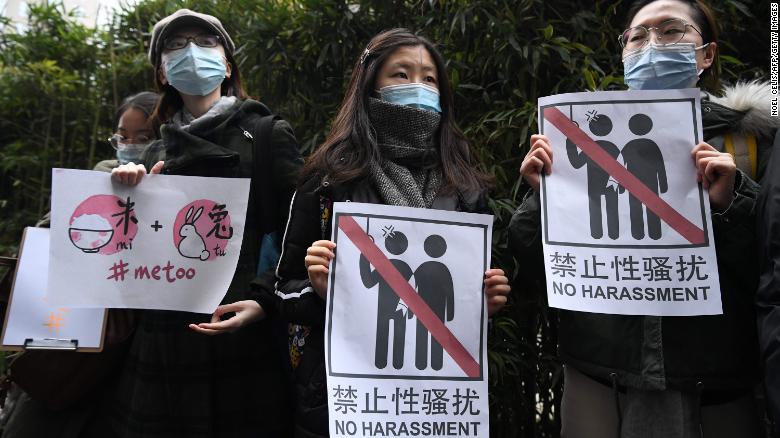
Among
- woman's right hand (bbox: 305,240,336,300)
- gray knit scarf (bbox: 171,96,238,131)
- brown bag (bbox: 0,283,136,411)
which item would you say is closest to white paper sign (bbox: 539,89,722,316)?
woman's right hand (bbox: 305,240,336,300)

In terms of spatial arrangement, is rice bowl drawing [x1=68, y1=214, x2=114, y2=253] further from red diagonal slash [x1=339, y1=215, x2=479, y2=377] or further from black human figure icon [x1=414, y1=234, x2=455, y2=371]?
black human figure icon [x1=414, y1=234, x2=455, y2=371]

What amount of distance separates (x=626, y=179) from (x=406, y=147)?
0.67 m

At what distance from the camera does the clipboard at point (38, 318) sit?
2.21 metres

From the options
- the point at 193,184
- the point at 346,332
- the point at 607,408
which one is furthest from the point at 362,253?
the point at 607,408

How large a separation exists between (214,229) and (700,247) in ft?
4.65

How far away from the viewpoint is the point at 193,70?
7.79 ft

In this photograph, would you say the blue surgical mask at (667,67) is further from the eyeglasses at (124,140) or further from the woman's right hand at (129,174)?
the eyeglasses at (124,140)

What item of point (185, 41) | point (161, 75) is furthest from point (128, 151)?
point (185, 41)

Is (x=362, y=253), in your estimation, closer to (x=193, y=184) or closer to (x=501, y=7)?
(x=193, y=184)

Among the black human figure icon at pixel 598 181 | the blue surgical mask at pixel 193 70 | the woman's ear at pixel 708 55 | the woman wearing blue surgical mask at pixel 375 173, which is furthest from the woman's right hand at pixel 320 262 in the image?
the woman's ear at pixel 708 55

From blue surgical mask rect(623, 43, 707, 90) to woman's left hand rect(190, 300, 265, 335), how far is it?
137cm

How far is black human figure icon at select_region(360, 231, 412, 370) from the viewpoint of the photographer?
1.75 m

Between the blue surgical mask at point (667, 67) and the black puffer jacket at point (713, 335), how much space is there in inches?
6.5

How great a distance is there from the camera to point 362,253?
179 centimetres
